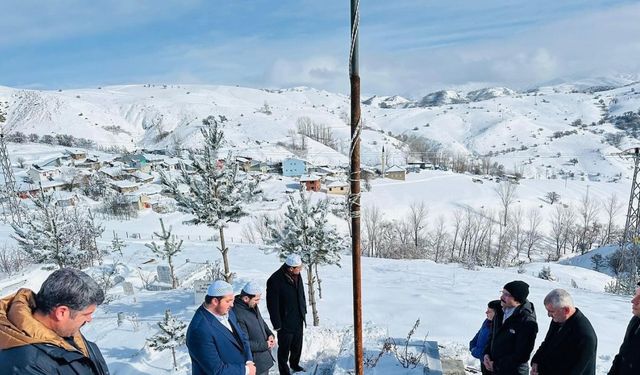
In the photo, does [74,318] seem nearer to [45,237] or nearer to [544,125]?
[45,237]

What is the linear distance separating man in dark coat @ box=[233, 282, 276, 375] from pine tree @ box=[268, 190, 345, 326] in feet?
20.3

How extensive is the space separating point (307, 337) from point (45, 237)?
13.1m

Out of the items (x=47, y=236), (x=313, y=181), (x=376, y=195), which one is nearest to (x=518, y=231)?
(x=376, y=195)

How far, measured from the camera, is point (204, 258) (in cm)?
2641

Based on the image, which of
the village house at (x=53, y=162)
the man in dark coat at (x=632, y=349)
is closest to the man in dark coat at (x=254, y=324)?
the man in dark coat at (x=632, y=349)

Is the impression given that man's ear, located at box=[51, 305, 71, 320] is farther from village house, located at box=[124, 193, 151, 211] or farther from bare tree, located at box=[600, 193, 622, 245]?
bare tree, located at box=[600, 193, 622, 245]

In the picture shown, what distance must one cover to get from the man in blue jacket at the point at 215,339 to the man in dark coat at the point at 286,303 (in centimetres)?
176

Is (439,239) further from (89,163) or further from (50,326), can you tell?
(89,163)

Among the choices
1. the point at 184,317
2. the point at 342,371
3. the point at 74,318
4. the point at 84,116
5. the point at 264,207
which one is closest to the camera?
the point at 74,318

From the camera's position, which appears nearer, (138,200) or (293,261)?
(293,261)

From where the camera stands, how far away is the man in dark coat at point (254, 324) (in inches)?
Answer: 177

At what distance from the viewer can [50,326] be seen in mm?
2121

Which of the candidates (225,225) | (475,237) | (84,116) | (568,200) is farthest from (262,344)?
(84,116)

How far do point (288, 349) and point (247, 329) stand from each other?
57.4 inches
